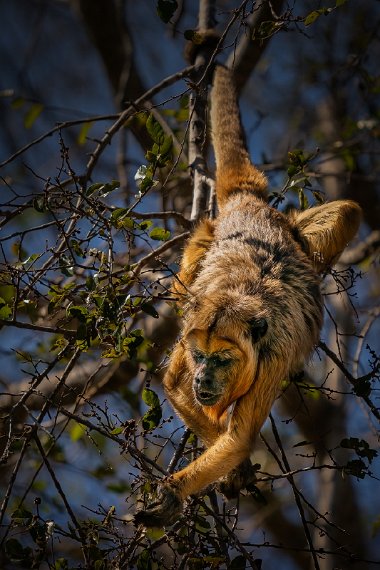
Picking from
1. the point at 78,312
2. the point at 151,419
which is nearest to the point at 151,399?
the point at 151,419

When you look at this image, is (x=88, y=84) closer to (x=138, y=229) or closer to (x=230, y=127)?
(x=230, y=127)

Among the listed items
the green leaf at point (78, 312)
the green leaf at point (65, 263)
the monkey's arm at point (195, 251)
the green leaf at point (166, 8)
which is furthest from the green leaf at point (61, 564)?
the green leaf at point (166, 8)

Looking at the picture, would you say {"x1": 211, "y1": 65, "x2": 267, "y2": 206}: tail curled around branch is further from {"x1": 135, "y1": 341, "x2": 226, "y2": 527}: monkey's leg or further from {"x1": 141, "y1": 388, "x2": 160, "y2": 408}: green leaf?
{"x1": 141, "y1": 388, "x2": 160, "y2": 408}: green leaf

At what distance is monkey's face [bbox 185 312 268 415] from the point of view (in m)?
4.74

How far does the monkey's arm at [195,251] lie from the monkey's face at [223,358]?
1.14m

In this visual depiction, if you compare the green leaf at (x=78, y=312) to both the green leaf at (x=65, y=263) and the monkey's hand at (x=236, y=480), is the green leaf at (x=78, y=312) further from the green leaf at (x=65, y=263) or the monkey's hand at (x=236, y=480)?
the monkey's hand at (x=236, y=480)

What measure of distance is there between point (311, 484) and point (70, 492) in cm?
553

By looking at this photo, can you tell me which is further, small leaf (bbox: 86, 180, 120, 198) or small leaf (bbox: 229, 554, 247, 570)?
small leaf (bbox: 86, 180, 120, 198)

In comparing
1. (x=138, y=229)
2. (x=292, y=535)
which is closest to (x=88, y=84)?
(x=292, y=535)

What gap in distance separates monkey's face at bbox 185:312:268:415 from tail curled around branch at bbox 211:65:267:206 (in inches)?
76.9

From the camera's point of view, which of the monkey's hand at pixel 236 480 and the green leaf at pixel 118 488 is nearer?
the monkey's hand at pixel 236 480

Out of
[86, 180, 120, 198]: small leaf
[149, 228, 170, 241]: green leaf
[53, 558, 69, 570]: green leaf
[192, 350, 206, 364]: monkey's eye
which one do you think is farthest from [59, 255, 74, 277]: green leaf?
[53, 558, 69, 570]: green leaf

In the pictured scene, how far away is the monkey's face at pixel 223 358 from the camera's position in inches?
187

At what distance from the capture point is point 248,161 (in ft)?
22.3
